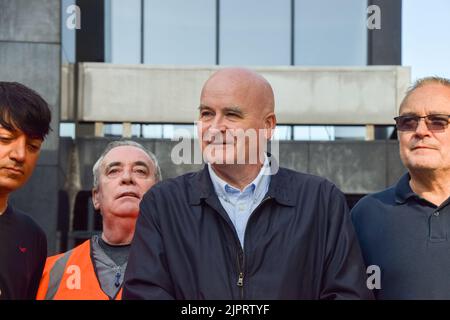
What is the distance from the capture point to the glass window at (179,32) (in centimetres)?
1642

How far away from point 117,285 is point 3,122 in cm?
108

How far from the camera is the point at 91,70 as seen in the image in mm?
16016

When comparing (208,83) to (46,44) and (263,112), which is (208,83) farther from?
(46,44)

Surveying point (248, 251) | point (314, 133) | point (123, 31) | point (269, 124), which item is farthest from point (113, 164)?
point (123, 31)

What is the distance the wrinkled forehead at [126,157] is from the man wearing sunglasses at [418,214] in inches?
50.9

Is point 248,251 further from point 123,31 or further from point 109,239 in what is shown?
point 123,31

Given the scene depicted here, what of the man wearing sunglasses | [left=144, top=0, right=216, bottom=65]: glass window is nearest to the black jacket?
the man wearing sunglasses

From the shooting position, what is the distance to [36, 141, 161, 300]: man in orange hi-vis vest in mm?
4574

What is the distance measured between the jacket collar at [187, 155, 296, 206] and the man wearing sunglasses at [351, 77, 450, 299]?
0.73m

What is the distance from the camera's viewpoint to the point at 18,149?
413 centimetres

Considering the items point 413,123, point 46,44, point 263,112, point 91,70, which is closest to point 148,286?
point 263,112

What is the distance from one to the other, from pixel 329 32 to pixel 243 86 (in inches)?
528

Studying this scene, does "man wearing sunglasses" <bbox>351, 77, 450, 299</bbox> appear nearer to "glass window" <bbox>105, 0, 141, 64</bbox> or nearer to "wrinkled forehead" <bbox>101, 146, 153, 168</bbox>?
"wrinkled forehead" <bbox>101, 146, 153, 168</bbox>

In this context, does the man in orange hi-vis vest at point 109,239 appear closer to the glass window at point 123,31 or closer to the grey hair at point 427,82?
the grey hair at point 427,82
